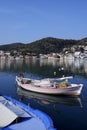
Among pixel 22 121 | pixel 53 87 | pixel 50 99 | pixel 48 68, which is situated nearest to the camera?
pixel 22 121

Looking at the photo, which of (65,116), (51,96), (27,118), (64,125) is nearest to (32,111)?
(27,118)

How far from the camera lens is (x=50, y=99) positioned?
34.3 metres

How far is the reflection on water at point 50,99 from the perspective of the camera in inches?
1256

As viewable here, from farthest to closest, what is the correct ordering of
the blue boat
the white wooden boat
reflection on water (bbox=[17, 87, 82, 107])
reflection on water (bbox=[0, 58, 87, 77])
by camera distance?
reflection on water (bbox=[0, 58, 87, 77]) → the white wooden boat → reflection on water (bbox=[17, 87, 82, 107]) → the blue boat

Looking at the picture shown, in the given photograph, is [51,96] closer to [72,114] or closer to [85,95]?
[85,95]

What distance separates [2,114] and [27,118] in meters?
1.28

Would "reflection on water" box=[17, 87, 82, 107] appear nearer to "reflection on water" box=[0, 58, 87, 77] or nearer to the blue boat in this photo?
the blue boat

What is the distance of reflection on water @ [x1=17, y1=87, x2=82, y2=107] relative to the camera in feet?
105

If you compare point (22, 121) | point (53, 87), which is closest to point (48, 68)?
point (53, 87)

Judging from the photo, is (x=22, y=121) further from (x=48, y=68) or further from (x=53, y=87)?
(x=48, y=68)

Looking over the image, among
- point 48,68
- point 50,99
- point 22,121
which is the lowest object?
point 48,68

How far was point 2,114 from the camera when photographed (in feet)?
50.1

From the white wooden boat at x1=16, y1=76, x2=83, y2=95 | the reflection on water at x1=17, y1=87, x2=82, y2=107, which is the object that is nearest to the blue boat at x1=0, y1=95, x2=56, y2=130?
the reflection on water at x1=17, y1=87, x2=82, y2=107

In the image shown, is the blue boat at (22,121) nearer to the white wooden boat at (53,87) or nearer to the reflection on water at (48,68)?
the white wooden boat at (53,87)
